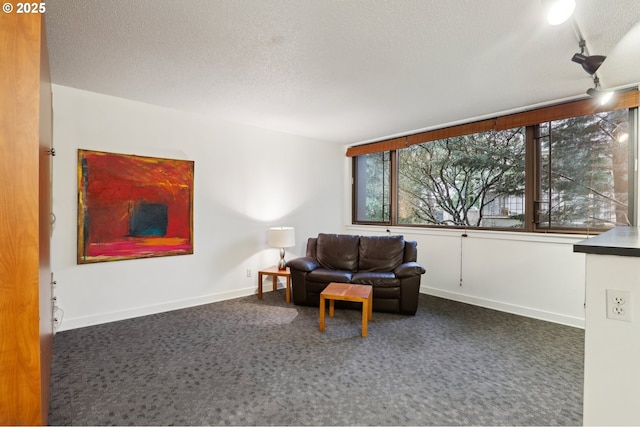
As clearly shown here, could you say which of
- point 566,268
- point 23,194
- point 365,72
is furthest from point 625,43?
point 23,194

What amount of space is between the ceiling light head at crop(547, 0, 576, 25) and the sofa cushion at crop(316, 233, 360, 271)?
3.14 metres

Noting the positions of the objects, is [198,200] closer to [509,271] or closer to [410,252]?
[410,252]

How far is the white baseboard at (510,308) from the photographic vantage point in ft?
10.7

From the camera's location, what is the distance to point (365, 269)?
13.7 feet

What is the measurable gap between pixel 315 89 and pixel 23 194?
8.06 feet

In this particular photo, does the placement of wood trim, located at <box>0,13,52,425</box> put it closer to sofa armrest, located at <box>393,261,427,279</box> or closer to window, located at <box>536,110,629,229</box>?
sofa armrest, located at <box>393,261,427,279</box>

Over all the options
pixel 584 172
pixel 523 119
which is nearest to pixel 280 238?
pixel 523 119

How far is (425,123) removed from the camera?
4281 mm

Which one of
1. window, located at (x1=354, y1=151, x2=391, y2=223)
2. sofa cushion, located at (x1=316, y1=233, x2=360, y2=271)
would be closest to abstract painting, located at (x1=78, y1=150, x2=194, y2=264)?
sofa cushion, located at (x1=316, y1=233, x2=360, y2=271)

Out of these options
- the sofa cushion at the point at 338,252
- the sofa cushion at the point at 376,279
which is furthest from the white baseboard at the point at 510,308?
the sofa cushion at the point at 338,252

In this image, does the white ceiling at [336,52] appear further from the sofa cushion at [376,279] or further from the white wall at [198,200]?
the sofa cushion at [376,279]

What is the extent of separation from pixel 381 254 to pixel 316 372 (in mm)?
2148

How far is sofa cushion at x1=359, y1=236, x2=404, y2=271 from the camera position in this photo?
161 inches

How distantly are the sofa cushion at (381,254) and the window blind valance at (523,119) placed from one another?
163cm
